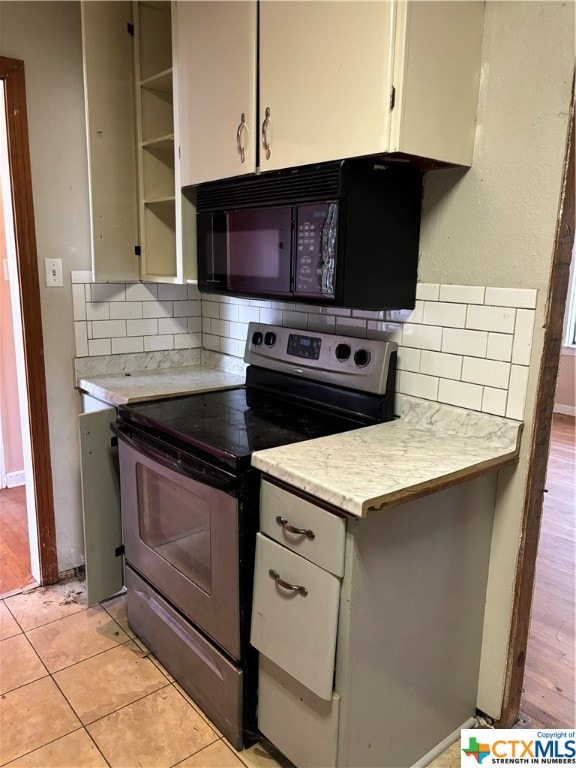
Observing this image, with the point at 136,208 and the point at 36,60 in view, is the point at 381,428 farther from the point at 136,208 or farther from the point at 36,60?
the point at 36,60

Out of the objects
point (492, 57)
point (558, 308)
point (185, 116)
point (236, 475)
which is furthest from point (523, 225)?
point (185, 116)

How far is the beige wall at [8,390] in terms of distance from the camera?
3.26 meters

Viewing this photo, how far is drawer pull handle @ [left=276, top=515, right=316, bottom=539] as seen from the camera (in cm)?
126

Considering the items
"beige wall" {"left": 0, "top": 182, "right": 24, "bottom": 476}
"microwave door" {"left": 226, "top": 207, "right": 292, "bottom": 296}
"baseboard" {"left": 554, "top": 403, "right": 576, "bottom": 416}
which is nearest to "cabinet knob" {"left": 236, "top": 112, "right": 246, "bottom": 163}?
"microwave door" {"left": 226, "top": 207, "right": 292, "bottom": 296}

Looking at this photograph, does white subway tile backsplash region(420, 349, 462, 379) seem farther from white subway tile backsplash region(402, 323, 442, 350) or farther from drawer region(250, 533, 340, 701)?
drawer region(250, 533, 340, 701)

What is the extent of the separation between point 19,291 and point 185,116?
0.88 m

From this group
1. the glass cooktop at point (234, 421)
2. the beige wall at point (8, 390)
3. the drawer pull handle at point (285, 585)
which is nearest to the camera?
the drawer pull handle at point (285, 585)

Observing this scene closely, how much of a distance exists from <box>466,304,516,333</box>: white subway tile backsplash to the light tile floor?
1182 mm

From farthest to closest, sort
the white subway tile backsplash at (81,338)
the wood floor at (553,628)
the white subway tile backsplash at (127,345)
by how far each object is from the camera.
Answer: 1. the white subway tile backsplash at (127,345)
2. the white subway tile backsplash at (81,338)
3. the wood floor at (553,628)

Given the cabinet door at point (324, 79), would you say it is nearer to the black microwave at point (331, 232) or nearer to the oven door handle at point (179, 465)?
the black microwave at point (331, 232)

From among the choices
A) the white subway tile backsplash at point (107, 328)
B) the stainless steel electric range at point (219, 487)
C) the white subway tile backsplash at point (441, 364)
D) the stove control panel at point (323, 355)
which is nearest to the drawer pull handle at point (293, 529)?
the stainless steel electric range at point (219, 487)

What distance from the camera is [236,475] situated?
1.38 metres

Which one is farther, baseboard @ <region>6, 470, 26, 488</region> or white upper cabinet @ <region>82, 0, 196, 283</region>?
baseboard @ <region>6, 470, 26, 488</region>

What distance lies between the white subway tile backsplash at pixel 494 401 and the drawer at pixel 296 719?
0.81 m
